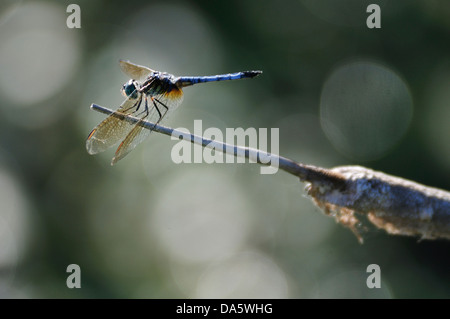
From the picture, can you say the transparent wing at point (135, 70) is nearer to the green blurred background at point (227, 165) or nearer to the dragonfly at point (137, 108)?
the dragonfly at point (137, 108)

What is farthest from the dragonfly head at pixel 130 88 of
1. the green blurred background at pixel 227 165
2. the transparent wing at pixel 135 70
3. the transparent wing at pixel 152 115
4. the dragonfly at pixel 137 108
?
the green blurred background at pixel 227 165

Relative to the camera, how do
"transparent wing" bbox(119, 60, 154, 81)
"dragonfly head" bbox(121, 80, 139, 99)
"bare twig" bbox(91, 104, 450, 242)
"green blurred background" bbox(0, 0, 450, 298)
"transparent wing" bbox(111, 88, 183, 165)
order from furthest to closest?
"green blurred background" bbox(0, 0, 450, 298), "transparent wing" bbox(119, 60, 154, 81), "dragonfly head" bbox(121, 80, 139, 99), "transparent wing" bbox(111, 88, 183, 165), "bare twig" bbox(91, 104, 450, 242)

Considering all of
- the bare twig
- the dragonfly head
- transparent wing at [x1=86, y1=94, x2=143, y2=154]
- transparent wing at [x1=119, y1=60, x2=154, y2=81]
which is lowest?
the bare twig

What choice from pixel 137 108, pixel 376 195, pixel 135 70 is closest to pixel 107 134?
pixel 137 108

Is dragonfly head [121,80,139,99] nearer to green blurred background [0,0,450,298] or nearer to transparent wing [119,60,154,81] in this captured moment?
transparent wing [119,60,154,81]

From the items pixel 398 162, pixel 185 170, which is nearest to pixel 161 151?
pixel 185 170

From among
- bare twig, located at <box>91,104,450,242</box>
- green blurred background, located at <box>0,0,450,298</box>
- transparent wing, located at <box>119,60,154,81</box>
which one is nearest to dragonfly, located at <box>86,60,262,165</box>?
transparent wing, located at <box>119,60,154,81</box>

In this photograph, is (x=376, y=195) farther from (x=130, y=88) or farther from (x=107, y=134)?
(x=130, y=88)
